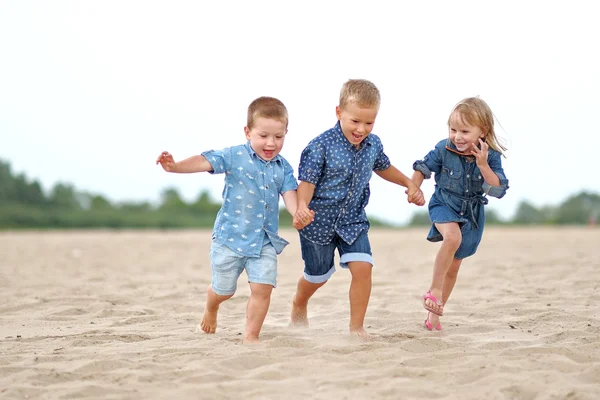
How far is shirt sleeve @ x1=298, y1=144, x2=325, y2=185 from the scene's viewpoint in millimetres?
4488

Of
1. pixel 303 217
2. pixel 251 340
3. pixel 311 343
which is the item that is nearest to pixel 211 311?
pixel 251 340

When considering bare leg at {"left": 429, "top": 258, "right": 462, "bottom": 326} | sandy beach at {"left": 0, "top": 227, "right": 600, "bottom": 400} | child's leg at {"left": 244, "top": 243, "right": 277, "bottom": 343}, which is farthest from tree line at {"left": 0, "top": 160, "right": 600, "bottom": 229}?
child's leg at {"left": 244, "top": 243, "right": 277, "bottom": 343}

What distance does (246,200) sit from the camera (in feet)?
14.4

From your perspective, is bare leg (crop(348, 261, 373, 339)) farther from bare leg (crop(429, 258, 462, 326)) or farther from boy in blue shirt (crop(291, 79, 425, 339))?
bare leg (crop(429, 258, 462, 326))

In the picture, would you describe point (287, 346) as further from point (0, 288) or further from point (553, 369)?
point (0, 288)

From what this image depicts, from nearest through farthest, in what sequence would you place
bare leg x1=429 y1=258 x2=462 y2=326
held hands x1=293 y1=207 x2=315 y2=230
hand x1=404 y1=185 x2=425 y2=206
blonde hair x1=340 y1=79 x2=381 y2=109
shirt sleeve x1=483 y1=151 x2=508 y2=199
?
held hands x1=293 y1=207 x2=315 y2=230 → blonde hair x1=340 y1=79 x2=381 y2=109 → shirt sleeve x1=483 y1=151 x2=508 y2=199 → hand x1=404 y1=185 x2=425 y2=206 → bare leg x1=429 y1=258 x2=462 y2=326

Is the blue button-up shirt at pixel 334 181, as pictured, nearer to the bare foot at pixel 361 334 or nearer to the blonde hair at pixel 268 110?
the blonde hair at pixel 268 110

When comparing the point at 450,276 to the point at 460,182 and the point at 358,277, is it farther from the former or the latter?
the point at 358,277

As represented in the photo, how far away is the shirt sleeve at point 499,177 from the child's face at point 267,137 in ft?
4.62

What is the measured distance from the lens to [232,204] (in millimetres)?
4426

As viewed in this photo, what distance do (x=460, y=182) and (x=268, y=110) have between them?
142 cm

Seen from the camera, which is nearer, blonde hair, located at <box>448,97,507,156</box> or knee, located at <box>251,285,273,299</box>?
knee, located at <box>251,285,273,299</box>

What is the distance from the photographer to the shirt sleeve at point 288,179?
14.8ft

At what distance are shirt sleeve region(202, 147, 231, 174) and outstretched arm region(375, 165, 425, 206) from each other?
1074 millimetres
